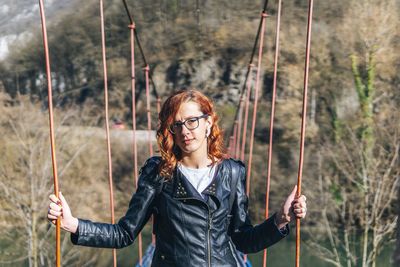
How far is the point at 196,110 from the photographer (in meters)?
1.40

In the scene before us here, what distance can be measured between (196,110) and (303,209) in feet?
0.93

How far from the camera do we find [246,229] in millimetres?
1455

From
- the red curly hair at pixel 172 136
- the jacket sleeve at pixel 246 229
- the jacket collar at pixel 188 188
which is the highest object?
the red curly hair at pixel 172 136

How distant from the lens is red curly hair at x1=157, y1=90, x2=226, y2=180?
4.56 feet

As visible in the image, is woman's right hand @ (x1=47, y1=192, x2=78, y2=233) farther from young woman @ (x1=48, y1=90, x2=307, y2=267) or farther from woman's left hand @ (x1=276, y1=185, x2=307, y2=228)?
woman's left hand @ (x1=276, y1=185, x2=307, y2=228)

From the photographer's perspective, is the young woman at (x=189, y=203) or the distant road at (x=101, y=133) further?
the distant road at (x=101, y=133)

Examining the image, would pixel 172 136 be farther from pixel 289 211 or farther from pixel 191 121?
pixel 289 211

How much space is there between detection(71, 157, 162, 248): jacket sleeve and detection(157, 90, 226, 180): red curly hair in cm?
3

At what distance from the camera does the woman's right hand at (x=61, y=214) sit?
1342 millimetres

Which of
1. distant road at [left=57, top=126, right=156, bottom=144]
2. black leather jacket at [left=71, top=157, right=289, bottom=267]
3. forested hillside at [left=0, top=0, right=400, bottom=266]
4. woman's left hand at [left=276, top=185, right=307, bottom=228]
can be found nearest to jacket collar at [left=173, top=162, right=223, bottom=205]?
black leather jacket at [left=71, top=157, right=289, bottom=267]

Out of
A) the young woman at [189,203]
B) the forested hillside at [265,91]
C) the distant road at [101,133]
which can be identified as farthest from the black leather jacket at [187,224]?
the distant road at [101,133]

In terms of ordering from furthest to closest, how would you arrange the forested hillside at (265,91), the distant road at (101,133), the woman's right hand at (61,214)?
the distant road at (101,133)
the forested hillside at (265,91)
the woman's right hand at (61,214)

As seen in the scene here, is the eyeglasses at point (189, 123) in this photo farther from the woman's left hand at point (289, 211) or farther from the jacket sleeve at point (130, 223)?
the woman's left hand at point (289, 211)

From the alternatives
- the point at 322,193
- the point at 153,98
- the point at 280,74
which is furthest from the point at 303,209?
the point at 153,98
